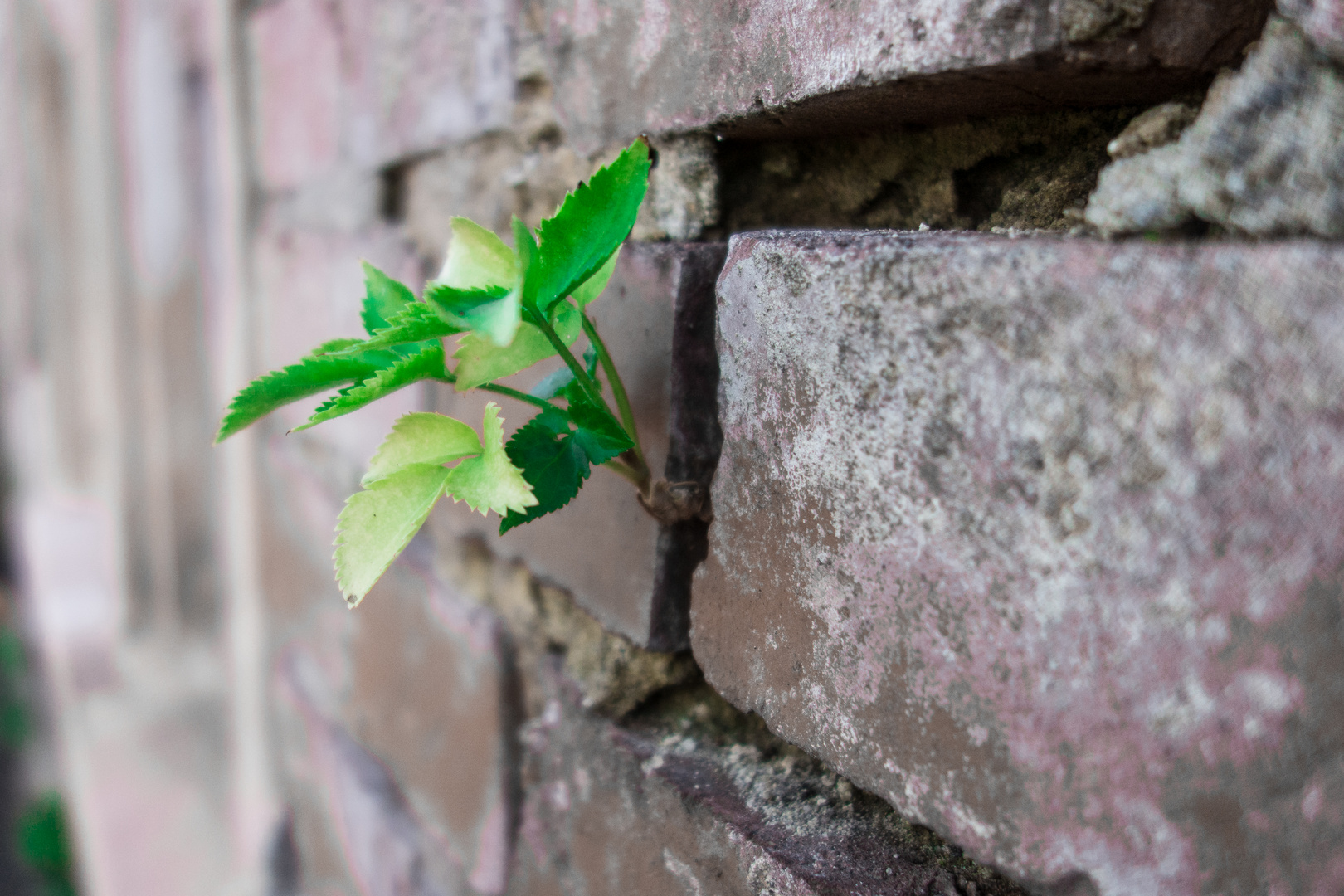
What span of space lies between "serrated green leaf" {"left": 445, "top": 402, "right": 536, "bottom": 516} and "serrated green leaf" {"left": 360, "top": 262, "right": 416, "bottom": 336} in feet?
0.42

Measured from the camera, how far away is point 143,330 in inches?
80.0

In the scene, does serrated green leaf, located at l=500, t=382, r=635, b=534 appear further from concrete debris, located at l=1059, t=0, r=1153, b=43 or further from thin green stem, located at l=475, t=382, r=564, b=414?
concrete debris, located at l=1059, t=0, r=1153, b=43

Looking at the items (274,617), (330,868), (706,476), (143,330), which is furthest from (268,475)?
(706,476)

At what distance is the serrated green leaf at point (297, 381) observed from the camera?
417 millimetres

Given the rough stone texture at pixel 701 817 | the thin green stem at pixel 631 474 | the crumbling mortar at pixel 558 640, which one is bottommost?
the rough stone texture at pixel 701 817

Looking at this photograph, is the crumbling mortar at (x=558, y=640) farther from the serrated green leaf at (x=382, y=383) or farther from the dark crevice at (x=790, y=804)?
the serrated green leaf at (x=382, y=383)

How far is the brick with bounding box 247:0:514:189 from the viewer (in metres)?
0.76

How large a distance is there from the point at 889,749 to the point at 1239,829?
142mm

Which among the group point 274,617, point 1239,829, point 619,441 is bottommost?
point 274,617

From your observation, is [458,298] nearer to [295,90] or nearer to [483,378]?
[483,378]

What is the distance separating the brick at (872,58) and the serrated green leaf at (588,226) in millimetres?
114

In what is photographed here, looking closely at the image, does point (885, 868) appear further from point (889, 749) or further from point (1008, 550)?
point (1008, 550)

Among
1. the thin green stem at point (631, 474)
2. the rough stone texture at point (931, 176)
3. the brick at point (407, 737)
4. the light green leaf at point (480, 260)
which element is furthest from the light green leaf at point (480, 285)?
the brick at point (407, 737)

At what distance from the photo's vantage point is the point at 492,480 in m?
0.38
